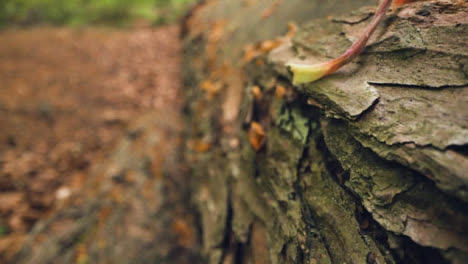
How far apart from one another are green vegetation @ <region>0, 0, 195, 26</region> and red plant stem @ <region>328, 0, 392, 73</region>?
6025mm

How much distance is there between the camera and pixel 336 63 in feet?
3.79

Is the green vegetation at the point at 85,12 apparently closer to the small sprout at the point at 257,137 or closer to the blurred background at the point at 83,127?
the blurred background at the point at 83,127

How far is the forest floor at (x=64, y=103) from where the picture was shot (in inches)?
115

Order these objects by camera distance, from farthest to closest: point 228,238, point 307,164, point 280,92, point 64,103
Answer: point 64,103
point 228,238
point 280,92
point 307,164

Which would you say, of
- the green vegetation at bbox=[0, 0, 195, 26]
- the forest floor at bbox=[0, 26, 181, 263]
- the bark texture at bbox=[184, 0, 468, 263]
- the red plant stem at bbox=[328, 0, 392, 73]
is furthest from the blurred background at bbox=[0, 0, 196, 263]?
the red plant stem at bbox=[328, 0, 392, 73]

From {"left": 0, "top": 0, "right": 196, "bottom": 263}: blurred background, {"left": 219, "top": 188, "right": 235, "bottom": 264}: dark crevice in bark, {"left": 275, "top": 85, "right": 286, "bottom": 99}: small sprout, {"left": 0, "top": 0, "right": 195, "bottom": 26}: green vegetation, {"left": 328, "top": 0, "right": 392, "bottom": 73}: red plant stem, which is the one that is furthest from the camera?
{"left": 0, "top": 0, "right": 195, "bottom": 26}: green vegetation

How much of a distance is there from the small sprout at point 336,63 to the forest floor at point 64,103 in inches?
100

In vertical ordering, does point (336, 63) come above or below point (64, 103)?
above

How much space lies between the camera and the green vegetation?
6211 mm

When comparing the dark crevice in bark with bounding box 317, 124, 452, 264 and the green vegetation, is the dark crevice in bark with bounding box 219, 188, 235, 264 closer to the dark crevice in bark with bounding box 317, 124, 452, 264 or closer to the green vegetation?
the dark crevice in bark with bounding box 317, 124, 452, 264

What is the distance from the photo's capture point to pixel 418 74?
100 centimetres

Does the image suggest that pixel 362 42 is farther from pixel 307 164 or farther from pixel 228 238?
pixel 228 238

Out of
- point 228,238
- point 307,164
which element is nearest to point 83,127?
point 228,238

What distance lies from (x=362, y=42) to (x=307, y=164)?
660 millimetres
